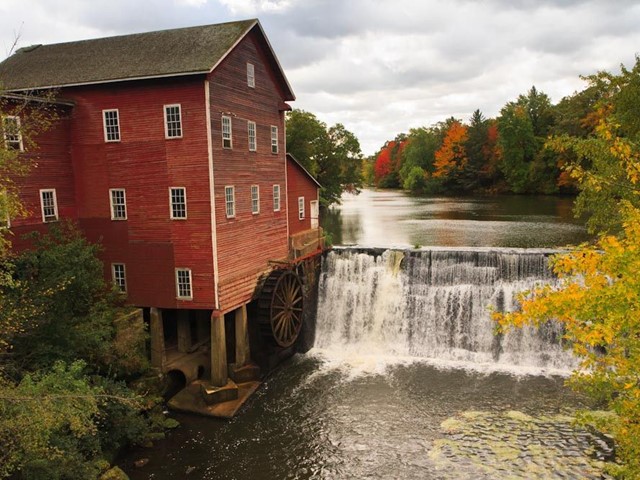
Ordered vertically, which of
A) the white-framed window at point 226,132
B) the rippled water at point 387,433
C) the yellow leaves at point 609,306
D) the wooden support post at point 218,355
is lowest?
the rippled water at point 387,433

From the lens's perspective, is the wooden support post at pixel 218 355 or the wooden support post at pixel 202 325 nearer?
the wooden support post at pixel 218 355

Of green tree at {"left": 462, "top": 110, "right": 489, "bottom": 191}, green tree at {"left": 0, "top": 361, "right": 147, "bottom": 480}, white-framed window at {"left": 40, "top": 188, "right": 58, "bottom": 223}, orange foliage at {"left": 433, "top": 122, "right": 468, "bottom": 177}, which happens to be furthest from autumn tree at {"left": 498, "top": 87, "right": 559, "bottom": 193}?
green tree at {"left": 0, "top": 361, "right": 147, "bottom": 480}

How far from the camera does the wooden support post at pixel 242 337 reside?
66.5 ft

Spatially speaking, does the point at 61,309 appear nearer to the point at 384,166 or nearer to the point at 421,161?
the point at 421,161

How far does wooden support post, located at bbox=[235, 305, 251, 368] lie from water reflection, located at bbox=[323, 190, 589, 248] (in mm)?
14547

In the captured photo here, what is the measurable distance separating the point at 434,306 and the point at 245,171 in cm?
1016

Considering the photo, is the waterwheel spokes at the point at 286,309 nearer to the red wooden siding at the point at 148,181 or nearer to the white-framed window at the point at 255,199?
the white-framed window at the point at 255,199

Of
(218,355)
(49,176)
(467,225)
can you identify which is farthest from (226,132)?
(467,225)

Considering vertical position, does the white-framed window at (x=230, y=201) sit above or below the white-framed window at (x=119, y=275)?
above

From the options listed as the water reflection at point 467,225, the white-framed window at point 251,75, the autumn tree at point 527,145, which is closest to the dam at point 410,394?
the white-framed window at point 251,75

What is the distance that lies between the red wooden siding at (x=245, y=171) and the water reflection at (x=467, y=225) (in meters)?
12.4

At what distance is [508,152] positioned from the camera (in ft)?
235

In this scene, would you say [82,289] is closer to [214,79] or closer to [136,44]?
[214,79]

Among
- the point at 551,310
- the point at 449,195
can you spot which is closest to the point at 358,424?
the point at 551,310
